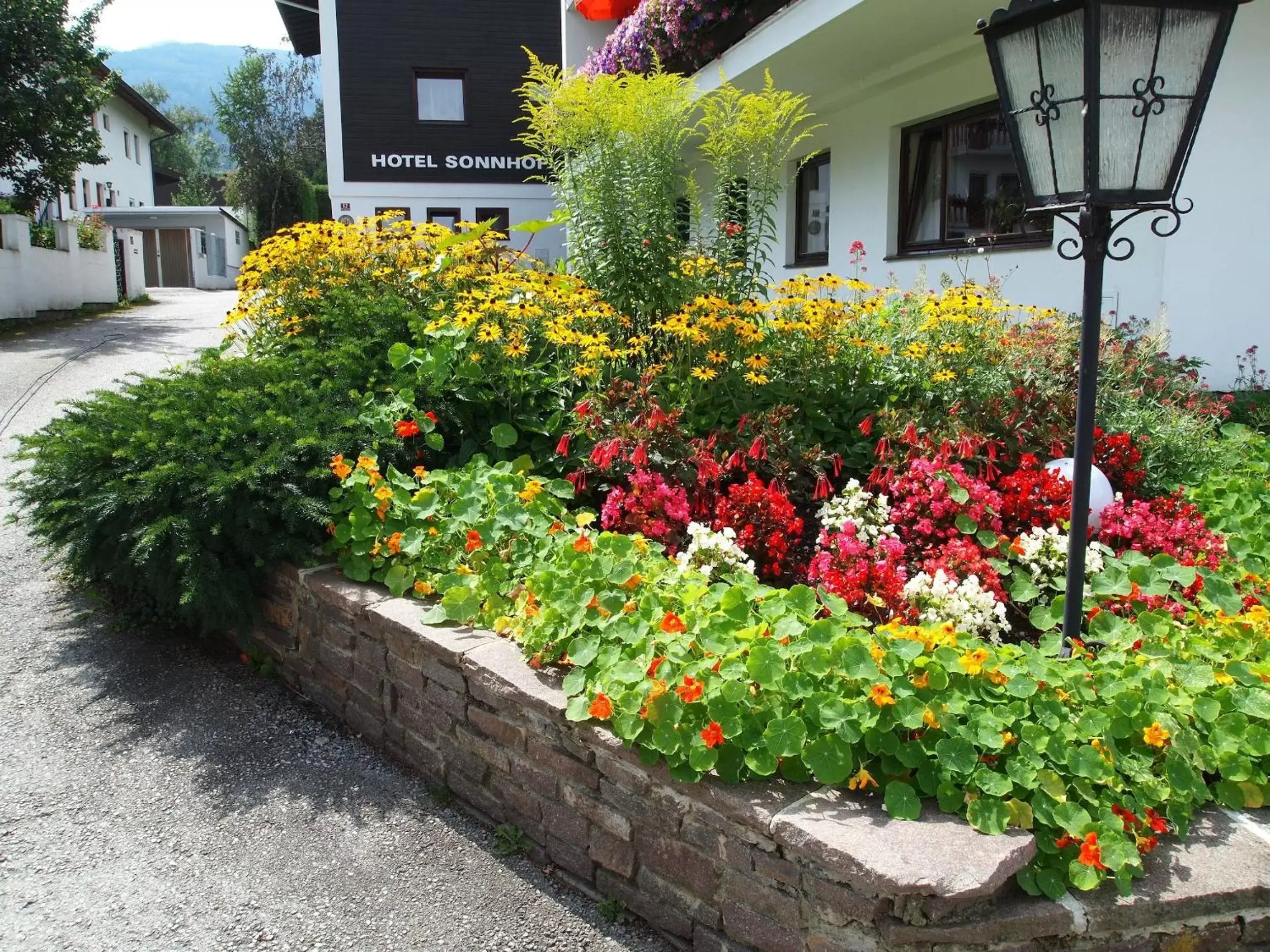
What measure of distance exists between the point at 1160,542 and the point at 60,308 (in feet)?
62.3

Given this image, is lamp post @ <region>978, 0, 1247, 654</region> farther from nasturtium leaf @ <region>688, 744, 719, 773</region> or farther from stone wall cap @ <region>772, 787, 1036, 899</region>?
nasturtium leaf @ <region>688, 744, 719, 773</region>

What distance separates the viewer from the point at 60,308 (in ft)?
56.3

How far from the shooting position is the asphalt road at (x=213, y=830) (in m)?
2.41

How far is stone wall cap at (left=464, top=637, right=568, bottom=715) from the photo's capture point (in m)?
2.57

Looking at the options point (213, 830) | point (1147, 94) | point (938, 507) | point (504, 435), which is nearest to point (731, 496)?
point (938, 507)

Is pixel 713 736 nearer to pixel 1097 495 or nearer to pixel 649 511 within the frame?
pixel 649 511

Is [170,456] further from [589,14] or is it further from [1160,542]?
[589,14]

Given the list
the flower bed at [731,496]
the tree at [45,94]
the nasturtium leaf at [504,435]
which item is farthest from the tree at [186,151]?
the nasturtium leaf at [504,435]

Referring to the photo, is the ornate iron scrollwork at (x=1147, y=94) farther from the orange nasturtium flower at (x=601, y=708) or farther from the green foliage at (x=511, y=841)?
the green foliage at (x=511, y=841)

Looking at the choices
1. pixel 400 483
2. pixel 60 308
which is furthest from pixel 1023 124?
pixel 60 308

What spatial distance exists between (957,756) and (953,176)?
6846 millimetres

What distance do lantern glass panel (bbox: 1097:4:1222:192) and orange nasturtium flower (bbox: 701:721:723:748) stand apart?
5.67ft

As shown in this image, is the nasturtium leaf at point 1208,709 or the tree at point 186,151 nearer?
the nasturtium leaf at point 1208,709

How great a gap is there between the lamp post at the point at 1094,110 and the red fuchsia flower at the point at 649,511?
4.40 feet
